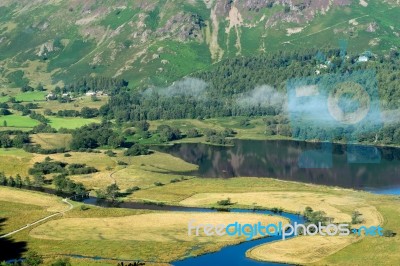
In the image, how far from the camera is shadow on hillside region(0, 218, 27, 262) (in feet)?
399

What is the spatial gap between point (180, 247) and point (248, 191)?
53.5 metres

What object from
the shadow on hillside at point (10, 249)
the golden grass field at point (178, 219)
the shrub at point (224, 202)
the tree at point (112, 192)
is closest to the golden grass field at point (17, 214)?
the golden grass field at point (178, 219)

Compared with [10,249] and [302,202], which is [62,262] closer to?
[10,249]

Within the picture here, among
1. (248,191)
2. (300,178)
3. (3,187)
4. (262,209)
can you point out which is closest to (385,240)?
(262,209)

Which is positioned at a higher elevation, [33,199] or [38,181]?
[38,181]

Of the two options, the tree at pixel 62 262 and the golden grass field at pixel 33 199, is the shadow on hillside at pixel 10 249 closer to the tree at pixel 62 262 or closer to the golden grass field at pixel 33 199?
the tree at pixel 62 262

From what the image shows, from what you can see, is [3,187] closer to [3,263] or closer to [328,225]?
[3,263]

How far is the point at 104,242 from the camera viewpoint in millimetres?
130125

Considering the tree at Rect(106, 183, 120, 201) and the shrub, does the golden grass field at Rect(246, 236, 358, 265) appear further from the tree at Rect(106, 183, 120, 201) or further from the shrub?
the tree at Rect(106, 183, 120, 201)

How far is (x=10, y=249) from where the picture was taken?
414 ft

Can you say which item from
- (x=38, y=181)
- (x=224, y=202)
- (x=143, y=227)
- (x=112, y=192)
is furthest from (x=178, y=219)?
(x=38, y=181)

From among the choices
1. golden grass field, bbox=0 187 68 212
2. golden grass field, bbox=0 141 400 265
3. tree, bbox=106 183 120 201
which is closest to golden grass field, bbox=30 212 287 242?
golden grass field, bbox=0 141 400 265

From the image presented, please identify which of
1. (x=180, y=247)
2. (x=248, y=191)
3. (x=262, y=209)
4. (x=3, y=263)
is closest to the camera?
(x=3, y=263)

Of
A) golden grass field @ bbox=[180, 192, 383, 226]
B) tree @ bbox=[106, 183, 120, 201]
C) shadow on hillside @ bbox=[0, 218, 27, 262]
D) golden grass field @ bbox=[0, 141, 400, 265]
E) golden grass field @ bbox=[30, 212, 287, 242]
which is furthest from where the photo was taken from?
tree @ bbox=[106, 183, 120, 201]
